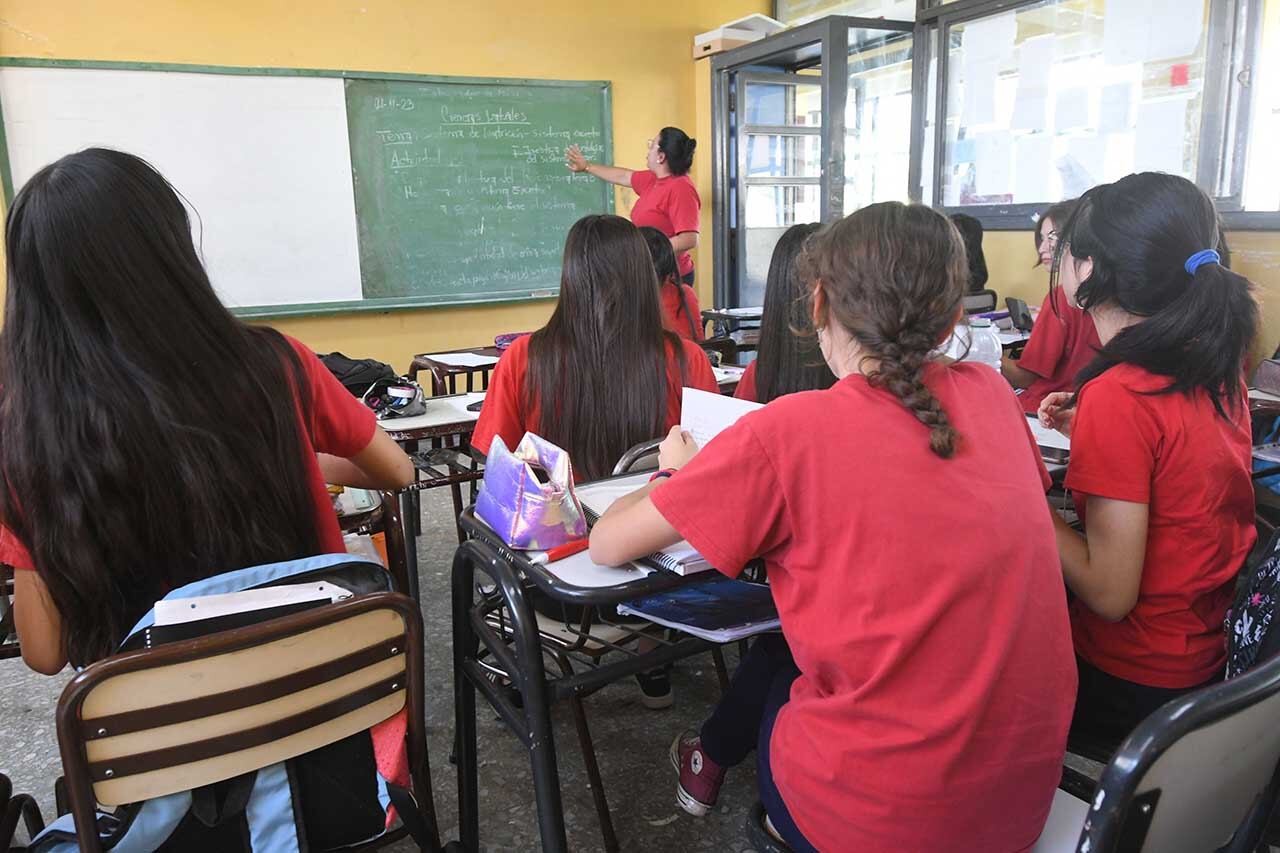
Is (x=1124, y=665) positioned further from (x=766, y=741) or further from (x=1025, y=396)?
(x=1025, y=396)

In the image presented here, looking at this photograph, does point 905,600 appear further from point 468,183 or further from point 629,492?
point 468,183

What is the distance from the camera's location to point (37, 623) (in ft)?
3.55

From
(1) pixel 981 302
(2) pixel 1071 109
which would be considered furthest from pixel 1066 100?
(1) pixel 981 302

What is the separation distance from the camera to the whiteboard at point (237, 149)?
3918mm

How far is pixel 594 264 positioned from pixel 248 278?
318 centimetres

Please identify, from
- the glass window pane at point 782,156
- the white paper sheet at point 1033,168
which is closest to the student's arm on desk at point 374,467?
the white paper sheet at point 1033,168

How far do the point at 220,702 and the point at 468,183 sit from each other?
4.27 meters

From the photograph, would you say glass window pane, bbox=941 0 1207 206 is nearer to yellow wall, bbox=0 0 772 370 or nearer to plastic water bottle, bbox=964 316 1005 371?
yellow wall, bbox=0 0 772 370

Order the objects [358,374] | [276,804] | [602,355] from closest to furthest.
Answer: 1. [276,804]
2. [602,355]
3. [358,374]

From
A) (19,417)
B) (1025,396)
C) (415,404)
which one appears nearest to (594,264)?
(415,404)

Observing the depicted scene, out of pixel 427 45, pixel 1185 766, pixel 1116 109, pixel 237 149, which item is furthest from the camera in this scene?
pixel 427 45

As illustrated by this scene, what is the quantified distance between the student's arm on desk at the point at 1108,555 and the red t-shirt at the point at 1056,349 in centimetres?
131

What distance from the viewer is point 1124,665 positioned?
125cm

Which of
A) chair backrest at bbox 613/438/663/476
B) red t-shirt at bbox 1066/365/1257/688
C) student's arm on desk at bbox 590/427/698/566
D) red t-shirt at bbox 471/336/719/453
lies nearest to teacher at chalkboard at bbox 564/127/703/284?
red t-shirt at bbox 471/336/719/453
